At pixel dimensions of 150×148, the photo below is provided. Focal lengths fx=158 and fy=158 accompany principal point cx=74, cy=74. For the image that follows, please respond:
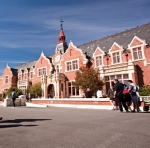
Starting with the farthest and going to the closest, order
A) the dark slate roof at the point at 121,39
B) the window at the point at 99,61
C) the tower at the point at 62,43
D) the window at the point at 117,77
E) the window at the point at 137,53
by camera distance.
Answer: the tower at the point at 62,43
the window at the point at 99,61
the dark slate roof at the point at 121,39
the window at the point at 137,53
the window at the point at 117,77

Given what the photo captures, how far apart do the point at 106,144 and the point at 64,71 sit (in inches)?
973

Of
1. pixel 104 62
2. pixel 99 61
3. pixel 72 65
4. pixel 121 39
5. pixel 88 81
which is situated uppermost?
pixel 121 39

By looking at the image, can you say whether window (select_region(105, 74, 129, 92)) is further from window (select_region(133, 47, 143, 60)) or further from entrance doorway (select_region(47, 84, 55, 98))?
entrance doorway (select_region(47, 84, 55, 98))

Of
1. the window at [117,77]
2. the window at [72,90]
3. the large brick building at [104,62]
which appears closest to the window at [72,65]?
the large brick building at [104,62]

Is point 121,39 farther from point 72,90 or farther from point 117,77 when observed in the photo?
point 72,90

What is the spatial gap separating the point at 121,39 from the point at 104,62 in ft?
16.2

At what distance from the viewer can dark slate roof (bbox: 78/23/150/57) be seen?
76.0 feet

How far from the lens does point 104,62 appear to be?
24.1m

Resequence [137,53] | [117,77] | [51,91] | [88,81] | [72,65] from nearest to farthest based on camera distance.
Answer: [88,81]
[137,53]
[117,77]
[72,65]
[51,91]

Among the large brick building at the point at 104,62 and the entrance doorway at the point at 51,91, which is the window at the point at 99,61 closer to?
the large brick building at the point at 104,62

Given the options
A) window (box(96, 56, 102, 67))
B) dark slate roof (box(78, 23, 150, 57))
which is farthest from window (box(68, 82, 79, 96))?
dark slate roof (box(78, 23, 150, 57))

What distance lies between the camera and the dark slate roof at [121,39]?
23.2 m

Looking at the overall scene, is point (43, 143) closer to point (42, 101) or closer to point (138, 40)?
point (42, 101)

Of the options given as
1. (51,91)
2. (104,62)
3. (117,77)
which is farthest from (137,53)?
(51,91)
